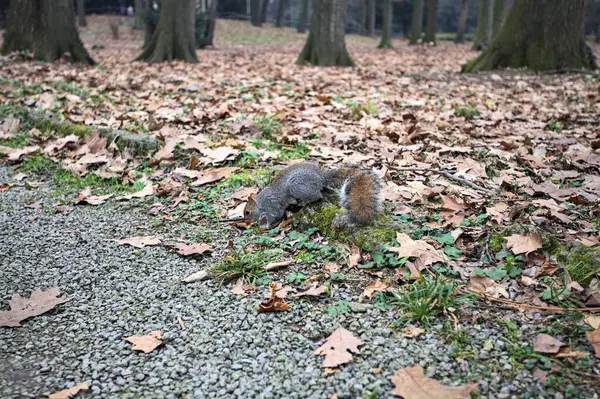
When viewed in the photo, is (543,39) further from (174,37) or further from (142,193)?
(142,193)

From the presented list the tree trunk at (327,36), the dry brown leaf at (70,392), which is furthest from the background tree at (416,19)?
the dry brown leaf at (70,392)

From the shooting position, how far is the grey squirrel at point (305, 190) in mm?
3125

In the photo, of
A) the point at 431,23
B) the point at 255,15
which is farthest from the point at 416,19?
the point at 255,15

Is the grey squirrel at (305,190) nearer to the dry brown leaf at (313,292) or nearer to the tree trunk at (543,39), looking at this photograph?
the dry brown leaf at (313,292)

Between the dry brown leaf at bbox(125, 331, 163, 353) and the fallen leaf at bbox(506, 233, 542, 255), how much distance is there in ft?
5.98

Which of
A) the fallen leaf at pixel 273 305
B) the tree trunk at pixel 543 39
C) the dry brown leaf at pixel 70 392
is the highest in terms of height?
the tree trunk at pixel 543 39

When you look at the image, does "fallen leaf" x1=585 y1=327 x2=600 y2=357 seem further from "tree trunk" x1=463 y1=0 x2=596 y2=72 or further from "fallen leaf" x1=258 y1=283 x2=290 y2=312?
"tree trunk" x1=463 y1=0 x2=596 y2=72

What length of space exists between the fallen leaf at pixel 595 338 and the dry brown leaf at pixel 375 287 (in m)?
0.89

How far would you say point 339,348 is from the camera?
216 cm

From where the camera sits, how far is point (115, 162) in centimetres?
466

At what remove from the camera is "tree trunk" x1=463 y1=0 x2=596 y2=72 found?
938 cm

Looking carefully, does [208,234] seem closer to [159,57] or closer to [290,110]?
[290,110]

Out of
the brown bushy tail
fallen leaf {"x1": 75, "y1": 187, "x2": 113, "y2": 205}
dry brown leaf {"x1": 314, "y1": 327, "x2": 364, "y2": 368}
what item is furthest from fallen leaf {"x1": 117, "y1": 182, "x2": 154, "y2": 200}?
dry brown leaf {"x1": 314, "y1": 327, "x2": 364, "y2": 368}

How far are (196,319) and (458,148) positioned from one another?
2.96 metres
